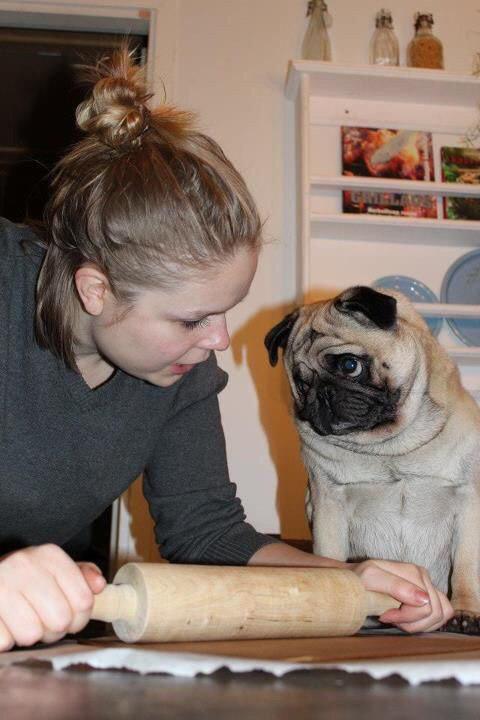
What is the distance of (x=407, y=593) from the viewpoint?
1058 millimetres

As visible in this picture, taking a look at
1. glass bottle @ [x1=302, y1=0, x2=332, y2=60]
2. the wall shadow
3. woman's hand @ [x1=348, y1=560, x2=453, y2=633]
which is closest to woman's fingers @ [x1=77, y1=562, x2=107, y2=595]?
woman's hand @ [x1=348, y1=560, x2=453, y2=633]

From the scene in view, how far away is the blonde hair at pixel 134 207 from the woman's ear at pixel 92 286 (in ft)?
0.05

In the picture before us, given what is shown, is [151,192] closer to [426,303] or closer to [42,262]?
[42,262]

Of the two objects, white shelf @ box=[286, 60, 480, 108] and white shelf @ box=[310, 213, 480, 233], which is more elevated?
white shelf @ box=[286, 60, 480, 108]

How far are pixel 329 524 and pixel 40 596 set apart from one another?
1265mm

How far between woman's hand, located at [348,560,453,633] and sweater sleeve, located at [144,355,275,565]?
1.23 ft

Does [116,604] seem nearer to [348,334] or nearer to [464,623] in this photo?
[464,623]

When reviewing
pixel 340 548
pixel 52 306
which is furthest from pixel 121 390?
pixel 340 548

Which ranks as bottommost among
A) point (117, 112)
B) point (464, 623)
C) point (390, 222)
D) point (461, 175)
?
point (464, 623)

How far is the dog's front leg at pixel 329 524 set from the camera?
187cm

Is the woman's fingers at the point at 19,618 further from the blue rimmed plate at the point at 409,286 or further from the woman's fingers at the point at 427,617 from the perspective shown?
the blue rimmed plate at the point at 409,286

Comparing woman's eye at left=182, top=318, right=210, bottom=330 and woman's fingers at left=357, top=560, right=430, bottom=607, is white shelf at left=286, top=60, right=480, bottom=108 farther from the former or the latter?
woman's fingers at left=357, top=560, right=430, bottom=607

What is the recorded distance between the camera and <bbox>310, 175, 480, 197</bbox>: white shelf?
297cm

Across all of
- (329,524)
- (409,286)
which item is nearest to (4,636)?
(329,524)
